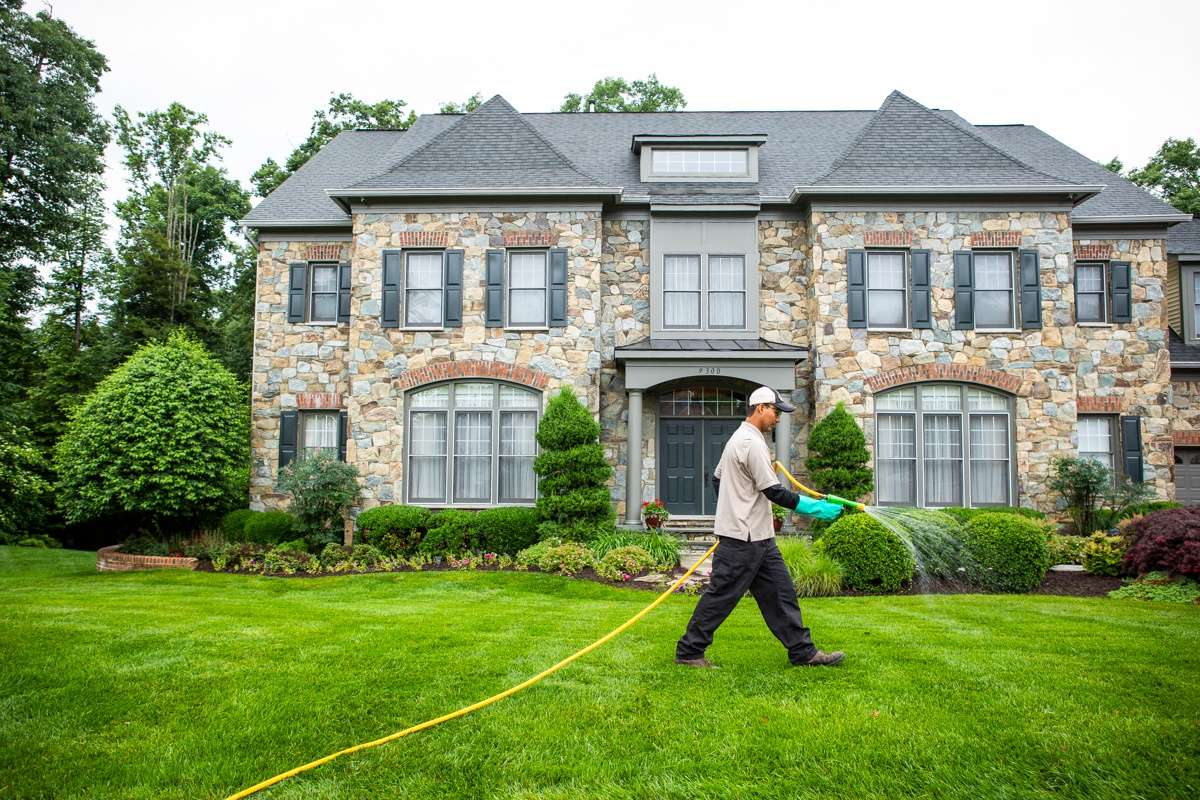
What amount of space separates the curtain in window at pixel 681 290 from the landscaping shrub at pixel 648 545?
4240 mm

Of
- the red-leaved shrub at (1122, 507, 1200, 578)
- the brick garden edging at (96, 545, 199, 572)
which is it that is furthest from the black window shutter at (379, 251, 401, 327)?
the red-leaved shrub at (1122, 507, 1200, 578)

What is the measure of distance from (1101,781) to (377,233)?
1342 cm

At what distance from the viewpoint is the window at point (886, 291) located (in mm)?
14070

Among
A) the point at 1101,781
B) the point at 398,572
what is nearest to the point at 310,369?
the point at 398,572

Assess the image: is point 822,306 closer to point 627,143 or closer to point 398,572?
point 627,143

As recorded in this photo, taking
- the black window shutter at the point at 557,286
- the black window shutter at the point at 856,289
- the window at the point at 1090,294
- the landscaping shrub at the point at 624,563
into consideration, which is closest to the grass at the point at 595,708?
the landscaping shrub at the point at 624,563

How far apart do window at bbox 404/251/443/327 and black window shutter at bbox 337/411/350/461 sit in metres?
2.45

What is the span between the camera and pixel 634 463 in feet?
44.4

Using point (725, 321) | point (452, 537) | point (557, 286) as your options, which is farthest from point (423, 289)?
point (725, 321)

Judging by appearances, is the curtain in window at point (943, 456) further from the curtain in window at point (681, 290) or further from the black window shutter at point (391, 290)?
the black window shutter at point (391, 290)

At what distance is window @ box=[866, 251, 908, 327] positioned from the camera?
46.2 ft

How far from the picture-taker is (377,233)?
1428 centimetres

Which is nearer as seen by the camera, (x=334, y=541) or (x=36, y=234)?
(x=334, y=541)

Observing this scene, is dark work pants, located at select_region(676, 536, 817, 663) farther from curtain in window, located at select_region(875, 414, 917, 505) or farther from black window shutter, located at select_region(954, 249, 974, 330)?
black window shutter, located at select_region(954, 249, 974, 330)
